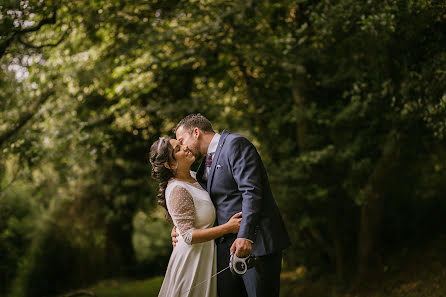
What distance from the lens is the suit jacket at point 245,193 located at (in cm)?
281

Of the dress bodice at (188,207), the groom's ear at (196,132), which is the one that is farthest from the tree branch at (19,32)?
the dress bodice at (188,207)

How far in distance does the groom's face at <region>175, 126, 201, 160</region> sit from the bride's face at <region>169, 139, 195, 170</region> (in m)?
0.04

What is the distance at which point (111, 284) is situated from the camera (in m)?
10.1

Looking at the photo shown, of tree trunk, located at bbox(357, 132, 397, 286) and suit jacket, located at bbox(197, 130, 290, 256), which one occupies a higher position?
suit jacket, located at bbox(197, 130, 290, 256)

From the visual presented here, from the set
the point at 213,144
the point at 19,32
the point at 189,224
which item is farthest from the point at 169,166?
the point at 19,32

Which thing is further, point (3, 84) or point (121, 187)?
point (121, 187)

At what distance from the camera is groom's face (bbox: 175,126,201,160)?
10.7 feet

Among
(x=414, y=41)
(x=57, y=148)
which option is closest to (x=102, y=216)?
(x=57, y=148)

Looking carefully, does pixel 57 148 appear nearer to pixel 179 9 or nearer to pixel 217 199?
pixel 179 9

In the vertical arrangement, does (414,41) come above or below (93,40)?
below

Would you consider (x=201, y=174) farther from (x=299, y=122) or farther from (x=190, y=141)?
(x=299, y=122)

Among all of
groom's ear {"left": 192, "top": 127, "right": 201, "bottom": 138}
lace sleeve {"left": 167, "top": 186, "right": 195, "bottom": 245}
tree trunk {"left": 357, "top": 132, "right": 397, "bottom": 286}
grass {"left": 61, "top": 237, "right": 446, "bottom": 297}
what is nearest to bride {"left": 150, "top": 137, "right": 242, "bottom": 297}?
lace sleeve {"left": 167, "top": 186, "right": 195, "bottom": 245}

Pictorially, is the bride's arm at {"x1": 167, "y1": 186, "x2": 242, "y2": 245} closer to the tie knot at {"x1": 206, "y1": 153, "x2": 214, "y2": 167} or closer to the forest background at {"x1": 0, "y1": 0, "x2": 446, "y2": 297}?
the tie knot at {"x1": 206, "y1": 153, "x2": 214, "y2": 167}

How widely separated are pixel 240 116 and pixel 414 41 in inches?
100
